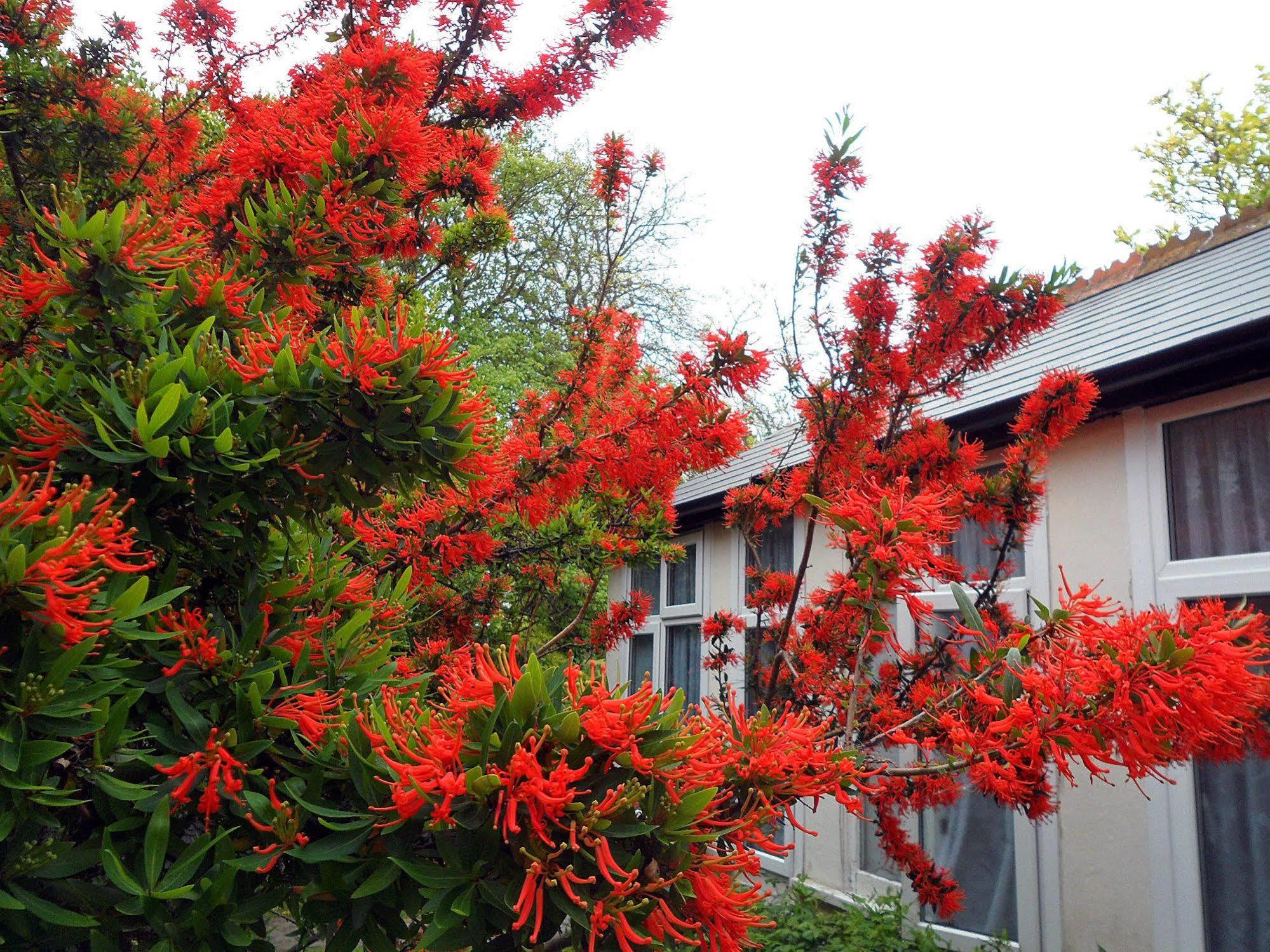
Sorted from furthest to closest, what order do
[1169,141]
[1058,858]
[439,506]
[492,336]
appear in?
1. [1169,141]
2. [492,336]
3. [1058,858]
4. [439,506]

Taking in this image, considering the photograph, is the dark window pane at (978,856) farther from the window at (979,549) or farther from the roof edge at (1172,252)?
the roof edge at (1172,252)

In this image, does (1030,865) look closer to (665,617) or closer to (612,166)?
(612,166)

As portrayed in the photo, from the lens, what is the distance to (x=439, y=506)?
3303 millimetres

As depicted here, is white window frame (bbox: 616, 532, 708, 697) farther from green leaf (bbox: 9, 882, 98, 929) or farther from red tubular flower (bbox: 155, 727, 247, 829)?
green leaf (bbox: 9, 882, 98, 929)

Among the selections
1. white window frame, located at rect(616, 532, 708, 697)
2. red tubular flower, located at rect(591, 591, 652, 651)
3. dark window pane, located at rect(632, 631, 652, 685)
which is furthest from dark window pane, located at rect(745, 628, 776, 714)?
dark window pane, located at rect(632, 631, 652, 685)

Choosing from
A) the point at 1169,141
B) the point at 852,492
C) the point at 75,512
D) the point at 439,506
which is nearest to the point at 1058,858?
the point at 852,492

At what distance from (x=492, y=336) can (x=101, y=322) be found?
14.9 meters

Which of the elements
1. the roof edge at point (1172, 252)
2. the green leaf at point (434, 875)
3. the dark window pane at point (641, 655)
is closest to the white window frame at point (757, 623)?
the dark window pane at point (641, 655)

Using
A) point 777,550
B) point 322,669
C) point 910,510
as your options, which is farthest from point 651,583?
point 322,669

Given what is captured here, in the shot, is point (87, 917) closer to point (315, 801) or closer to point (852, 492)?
point (315, 801)

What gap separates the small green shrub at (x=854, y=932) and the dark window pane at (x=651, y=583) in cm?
392

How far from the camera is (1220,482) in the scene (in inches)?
161

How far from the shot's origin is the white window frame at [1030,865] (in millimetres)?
4516

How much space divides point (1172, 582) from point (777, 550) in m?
3.67
